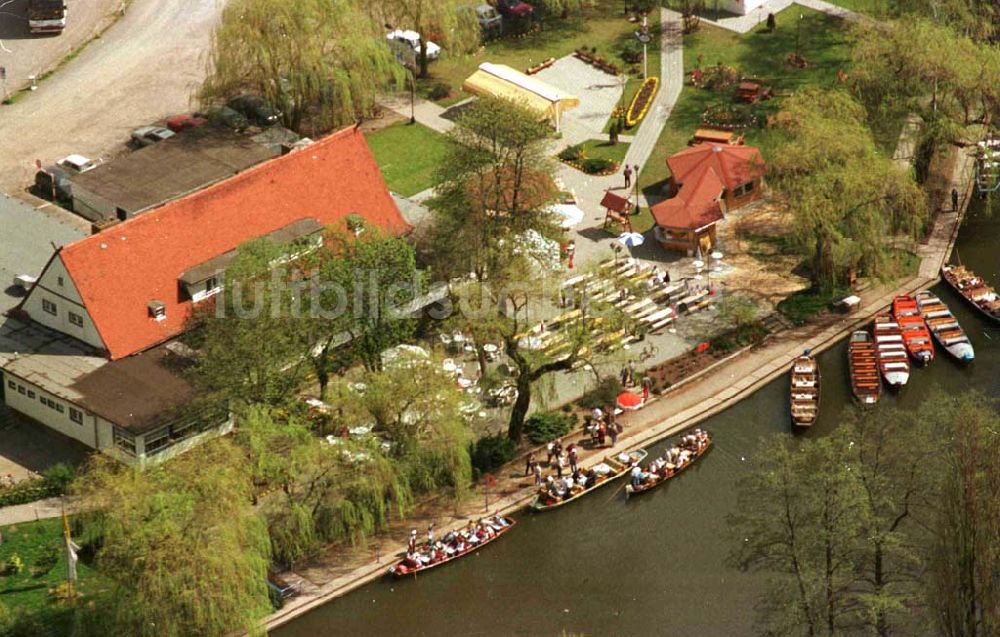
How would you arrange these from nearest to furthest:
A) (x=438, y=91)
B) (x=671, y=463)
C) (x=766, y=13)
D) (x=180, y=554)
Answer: (x=180, y=554)
(x=671, y=463)
(x=438, y=91)
(x=766, y=13)

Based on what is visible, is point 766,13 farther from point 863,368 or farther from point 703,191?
point 863,368

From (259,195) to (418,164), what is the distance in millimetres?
19394

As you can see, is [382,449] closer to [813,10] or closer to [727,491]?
[727,491]

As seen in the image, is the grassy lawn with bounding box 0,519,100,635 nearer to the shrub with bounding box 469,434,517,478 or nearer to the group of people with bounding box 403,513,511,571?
the group of people with bounding box 403,513,511,571

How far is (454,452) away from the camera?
104 m

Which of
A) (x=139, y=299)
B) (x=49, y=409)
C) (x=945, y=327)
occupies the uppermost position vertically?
(x=139, y=299)

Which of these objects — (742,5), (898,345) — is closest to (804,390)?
(898,345)

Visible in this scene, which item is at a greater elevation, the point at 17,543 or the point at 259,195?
the point at 259,195

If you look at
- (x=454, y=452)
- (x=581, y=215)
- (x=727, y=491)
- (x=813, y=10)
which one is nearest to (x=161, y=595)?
(x=454, y=452)

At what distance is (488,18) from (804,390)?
46987mm

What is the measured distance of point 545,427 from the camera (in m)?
110

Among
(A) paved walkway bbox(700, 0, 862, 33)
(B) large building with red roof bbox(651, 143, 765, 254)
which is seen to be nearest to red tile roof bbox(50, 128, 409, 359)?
(B) large building with red roof bbox(651, 143, 765, 254)

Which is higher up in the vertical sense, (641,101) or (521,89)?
(521,89)

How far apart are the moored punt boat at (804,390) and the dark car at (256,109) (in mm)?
39352
